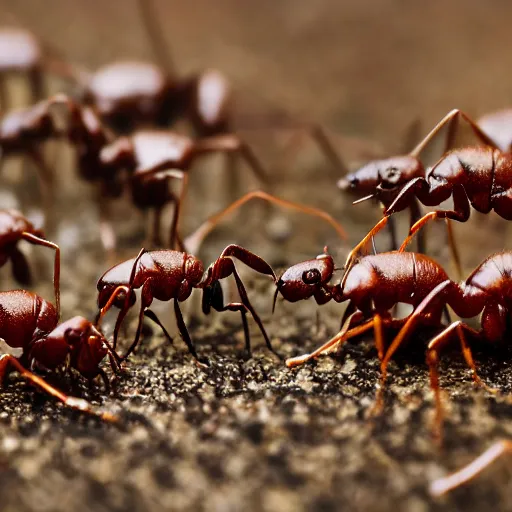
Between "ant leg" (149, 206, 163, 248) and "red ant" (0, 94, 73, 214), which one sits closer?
"ant leg" (149, 206, 163, 248)

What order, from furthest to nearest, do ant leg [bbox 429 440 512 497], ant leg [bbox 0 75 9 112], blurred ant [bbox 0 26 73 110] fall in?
ant leg [bbox 0 75 9 112] → blurred ant [bbox 0 26 73 110] → ant leg [bbox 429 440 512 497]

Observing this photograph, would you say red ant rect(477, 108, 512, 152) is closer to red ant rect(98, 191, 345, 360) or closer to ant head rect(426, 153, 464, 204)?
ant head rect(426, 153, 464, 204)

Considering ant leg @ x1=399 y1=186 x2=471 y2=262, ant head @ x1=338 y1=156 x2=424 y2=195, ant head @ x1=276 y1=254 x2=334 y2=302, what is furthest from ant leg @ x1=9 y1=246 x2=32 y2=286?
ant leg @ x1=399 y1=186 x2=471 y2=262

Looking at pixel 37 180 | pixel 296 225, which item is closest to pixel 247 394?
pixel 296 225

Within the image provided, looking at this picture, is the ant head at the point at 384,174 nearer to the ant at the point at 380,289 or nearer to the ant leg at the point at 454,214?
the ant leg at the point at 454,214

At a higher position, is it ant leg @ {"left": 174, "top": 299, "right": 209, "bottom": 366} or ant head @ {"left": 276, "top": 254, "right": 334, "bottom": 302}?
ant head @ {"left": 276, "top": 254, "right": 334, "bottom": 302}

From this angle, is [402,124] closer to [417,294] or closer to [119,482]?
[417,294]
